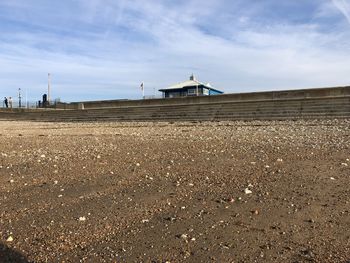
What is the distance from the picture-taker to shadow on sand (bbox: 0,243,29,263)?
14.5 ft

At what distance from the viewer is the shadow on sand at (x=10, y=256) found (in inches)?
174

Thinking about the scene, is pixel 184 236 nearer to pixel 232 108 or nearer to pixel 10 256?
pixel 10 256

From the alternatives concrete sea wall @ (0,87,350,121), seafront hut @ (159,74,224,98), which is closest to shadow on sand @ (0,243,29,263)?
concrete sea wall @ (0,87,350,121)

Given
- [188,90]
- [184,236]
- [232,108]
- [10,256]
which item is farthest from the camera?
[188,90]

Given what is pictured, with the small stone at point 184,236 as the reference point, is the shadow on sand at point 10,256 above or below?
below

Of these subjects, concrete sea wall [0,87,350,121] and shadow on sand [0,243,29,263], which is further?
concrete sea wall [0,87,350,121]

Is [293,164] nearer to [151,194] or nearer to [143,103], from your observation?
[151,194]

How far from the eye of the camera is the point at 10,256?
453 centimetres

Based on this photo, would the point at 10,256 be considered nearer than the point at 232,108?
Yes

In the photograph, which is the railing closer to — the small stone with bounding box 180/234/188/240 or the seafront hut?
the seafront hut

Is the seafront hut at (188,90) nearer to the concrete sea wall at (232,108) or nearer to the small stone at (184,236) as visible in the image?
the concrete sea wall at (232,108)

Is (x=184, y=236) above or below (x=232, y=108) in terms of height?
below

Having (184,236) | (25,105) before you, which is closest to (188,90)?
(25,105)

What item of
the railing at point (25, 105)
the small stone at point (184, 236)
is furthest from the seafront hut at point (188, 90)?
the small stone at point (184, 236)
